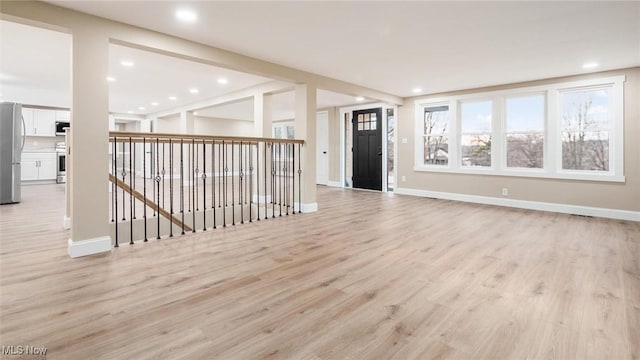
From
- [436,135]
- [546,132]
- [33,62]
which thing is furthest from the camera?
[436,135]

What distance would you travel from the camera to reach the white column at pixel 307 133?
512 cm

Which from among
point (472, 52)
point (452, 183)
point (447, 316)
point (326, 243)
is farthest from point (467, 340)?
point (452, 183)

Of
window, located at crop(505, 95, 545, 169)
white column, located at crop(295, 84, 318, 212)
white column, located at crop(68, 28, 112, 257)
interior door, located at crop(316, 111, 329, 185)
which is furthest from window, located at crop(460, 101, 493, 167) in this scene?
white column, located at crop(68, 28, 112, 257)

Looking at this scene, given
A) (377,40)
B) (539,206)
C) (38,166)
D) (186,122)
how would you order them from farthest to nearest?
(38,166) < (186,122) < (539,206) < (377,40)

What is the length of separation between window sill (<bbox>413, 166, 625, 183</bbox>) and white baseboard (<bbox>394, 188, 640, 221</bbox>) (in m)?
0.46

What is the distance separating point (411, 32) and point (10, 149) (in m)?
6.84

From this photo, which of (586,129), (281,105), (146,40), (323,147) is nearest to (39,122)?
(281,105)

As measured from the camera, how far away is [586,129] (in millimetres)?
5207

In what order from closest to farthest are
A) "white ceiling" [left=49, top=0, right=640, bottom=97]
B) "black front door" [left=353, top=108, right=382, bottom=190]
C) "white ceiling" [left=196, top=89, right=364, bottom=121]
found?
"white ceiling" [left=49, top=0, right=640, bottom=97], "white ceiling" [left=196, top=89, right=364, bottom=121], "black front door" [left=353, top=108, right=382, bottom=190]

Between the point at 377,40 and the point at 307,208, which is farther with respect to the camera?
the point at 307,208

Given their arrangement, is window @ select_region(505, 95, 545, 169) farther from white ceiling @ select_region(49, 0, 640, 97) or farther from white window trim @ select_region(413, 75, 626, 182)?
white ceiling @ select_region(49, 0, 640, 97)

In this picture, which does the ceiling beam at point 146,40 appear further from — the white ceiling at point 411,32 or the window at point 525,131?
the window at point 525,131

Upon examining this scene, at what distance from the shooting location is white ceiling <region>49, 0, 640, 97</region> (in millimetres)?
2869

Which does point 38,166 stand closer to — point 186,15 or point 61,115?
point 61,115
